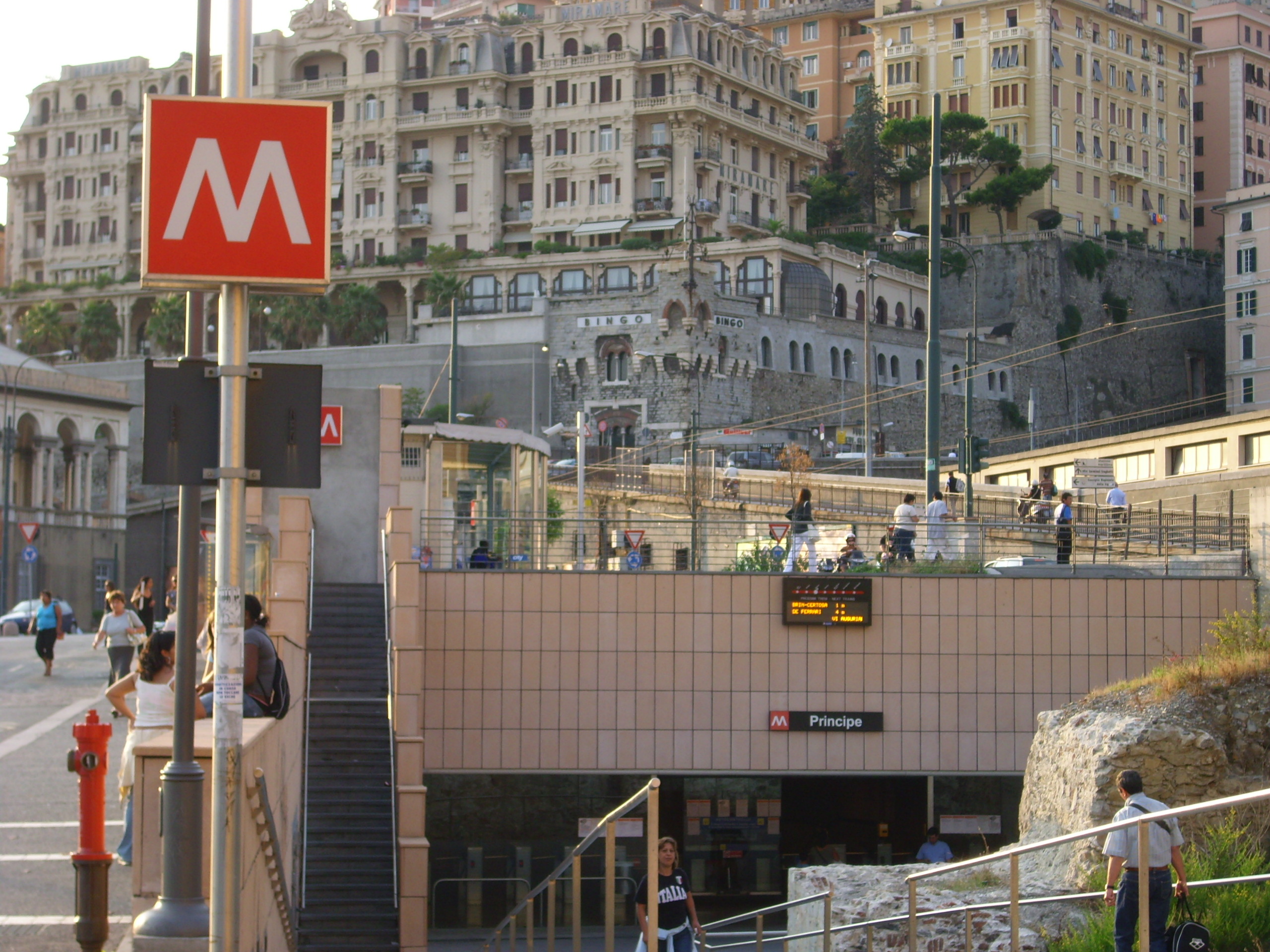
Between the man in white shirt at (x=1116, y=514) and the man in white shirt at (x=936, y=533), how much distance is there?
2305 mm

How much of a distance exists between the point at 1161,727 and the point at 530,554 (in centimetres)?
1035

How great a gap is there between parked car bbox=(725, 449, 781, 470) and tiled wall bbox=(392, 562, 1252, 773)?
4633cm

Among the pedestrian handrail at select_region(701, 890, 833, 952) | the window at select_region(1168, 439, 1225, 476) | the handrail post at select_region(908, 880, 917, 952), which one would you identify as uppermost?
the window at select_region(1168, 439, 1225, 476)

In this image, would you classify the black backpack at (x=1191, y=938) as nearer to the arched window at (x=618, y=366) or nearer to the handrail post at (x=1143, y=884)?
the handrail post at (x=1143, y=884)

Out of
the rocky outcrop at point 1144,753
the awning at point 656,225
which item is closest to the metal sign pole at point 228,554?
the rocky outcrop at point 1144,753

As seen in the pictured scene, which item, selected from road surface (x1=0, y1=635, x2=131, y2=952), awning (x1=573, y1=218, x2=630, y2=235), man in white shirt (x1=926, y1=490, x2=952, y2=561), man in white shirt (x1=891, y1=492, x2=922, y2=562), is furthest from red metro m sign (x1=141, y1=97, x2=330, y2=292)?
awning (x1=573, y1=218, x2=630, y2=235)

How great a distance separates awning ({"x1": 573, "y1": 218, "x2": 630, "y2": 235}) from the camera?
322 feet

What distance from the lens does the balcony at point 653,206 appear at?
9888 cm

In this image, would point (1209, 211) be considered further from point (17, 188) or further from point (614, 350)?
point (17, 188)

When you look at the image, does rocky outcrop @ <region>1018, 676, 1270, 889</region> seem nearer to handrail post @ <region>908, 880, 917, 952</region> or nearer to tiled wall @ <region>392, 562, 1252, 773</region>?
handrail post @ <region>908, 880, 917, 952</region>

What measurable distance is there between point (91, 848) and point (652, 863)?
11.2 feet

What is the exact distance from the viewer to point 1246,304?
102 meters

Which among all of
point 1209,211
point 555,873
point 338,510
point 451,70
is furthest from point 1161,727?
point 1209,211

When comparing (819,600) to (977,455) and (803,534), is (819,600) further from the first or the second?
(977,455)
